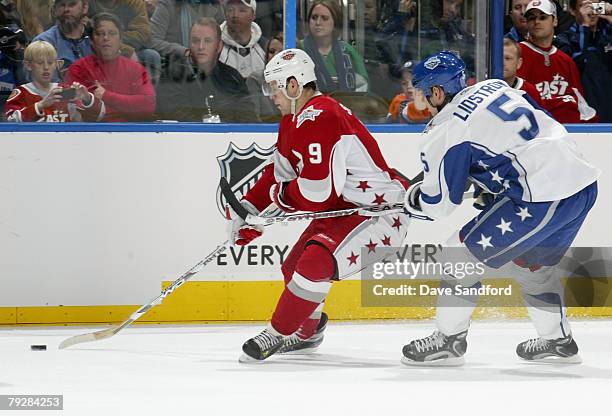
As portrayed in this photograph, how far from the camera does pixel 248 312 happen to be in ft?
17.0

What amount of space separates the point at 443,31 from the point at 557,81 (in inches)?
25.4

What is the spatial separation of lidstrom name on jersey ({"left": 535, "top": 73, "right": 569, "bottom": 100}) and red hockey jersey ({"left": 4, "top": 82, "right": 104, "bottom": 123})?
210 cm

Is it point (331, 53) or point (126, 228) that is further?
point (331, 53)

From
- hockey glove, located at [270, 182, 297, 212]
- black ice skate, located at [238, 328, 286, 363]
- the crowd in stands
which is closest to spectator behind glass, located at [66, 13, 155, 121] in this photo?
the crowd in stands

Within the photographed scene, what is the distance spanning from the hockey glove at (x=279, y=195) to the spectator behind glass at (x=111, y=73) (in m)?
1.12

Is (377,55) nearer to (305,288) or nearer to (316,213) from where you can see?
(316,213)

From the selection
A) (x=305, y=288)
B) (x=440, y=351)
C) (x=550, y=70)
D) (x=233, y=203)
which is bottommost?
(x=440, y=351)

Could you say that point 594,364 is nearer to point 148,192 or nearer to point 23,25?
point 148,192

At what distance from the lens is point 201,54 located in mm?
5273

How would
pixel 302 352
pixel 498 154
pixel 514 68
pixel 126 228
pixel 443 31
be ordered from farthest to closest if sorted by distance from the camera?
pixel 514 68
pixel 443 31
pixel 126 228
pixel 302 352
pixel 498 154

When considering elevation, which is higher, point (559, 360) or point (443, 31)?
point (443, 31)

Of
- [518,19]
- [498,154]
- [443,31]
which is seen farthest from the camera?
[518,19]

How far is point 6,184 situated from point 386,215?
5.85 ft

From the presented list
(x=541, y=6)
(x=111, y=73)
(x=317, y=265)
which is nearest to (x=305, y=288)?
(x=317, y=265)
